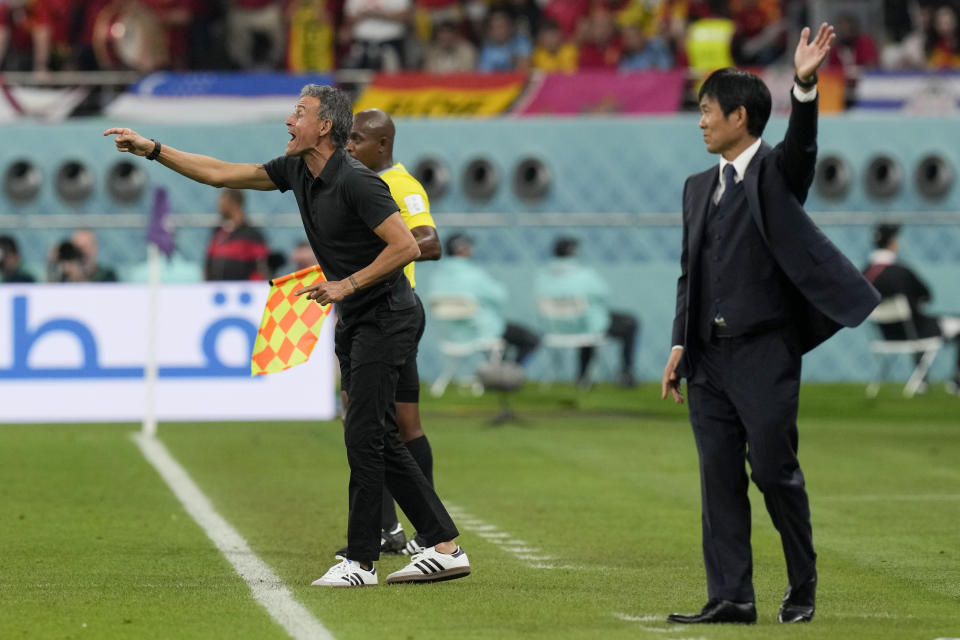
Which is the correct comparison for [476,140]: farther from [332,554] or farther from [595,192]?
[332,554]

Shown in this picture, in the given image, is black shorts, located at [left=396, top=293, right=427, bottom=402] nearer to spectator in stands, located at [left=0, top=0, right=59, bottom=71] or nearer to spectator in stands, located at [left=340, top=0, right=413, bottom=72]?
spectator in stands, located at [left=340, top=0, right=413, bottom=72]

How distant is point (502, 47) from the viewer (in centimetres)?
2534

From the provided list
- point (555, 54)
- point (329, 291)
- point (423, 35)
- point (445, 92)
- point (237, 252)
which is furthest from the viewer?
point (423, 35)

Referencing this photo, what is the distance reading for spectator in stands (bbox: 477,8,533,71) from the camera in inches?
996

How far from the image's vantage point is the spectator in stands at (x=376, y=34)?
80.7ft

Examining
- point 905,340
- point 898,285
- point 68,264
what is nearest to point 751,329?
point 68,264

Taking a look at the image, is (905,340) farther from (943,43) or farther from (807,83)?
(807,83)

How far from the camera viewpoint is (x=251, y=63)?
2556cm

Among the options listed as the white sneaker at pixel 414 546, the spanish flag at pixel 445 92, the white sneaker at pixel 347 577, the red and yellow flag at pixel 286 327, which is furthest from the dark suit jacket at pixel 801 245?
the spanish flag at pixel 445 92

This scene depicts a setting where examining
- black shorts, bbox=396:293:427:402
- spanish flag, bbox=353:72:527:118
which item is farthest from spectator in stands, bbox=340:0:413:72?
black shorts, bbox=396:293:427:402

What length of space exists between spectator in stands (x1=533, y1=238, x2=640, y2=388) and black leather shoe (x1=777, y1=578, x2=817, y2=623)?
1543cm

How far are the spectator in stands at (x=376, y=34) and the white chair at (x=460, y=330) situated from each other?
3.94 m

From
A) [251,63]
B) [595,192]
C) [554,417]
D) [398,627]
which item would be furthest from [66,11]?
[398,627]

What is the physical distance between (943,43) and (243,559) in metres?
19.8
